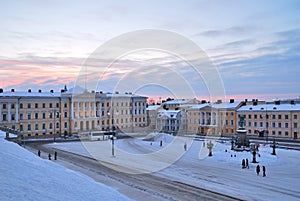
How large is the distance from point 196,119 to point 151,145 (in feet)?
101

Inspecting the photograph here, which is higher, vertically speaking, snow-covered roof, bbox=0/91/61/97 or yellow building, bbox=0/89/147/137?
snow-covered roof, bbox=0/91/61/97

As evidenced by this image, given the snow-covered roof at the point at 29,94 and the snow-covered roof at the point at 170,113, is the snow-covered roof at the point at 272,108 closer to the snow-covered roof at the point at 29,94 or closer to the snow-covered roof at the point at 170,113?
the snow-covered roof at the point at 170,113

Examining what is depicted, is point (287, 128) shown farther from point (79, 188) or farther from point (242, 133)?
point (79, 188)

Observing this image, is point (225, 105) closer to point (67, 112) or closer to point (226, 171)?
point (67, 112)

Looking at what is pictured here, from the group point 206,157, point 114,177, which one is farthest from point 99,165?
point 206,157

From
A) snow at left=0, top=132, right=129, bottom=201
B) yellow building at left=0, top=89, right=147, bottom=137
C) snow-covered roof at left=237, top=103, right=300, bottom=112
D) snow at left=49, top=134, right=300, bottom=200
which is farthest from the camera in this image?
yellow building at left=0, top=89, right=147, bottom=137

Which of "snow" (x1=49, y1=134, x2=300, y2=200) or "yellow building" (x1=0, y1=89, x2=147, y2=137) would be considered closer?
"snow" (x1=49, y1=134, x2=300, y2=200)

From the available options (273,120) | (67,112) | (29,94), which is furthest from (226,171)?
(29,94)

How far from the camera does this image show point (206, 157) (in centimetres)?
3866

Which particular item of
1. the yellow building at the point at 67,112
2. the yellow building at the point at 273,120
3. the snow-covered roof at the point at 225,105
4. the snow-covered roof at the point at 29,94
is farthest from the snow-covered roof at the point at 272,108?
the snow-covered roof at the point at 29,94

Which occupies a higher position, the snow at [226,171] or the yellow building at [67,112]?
the yellow building at [67,112]

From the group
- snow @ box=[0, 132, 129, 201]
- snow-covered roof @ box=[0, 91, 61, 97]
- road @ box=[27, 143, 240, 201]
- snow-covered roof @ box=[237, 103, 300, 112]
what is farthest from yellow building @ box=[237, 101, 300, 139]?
snow @ box=[0, 132, 129, 201]

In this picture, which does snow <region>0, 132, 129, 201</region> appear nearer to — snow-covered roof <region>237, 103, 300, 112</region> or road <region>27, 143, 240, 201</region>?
road <region>27, 143, 240, 201</region>

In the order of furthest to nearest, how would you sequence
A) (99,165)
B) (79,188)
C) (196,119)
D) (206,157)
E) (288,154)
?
(196,119) < (288,154) < (206,157) < (99,165) < (79,188)
